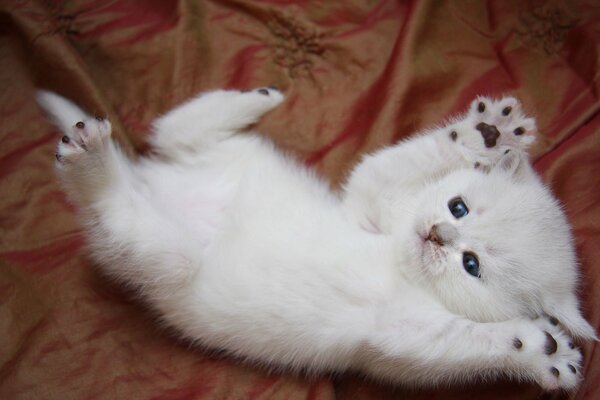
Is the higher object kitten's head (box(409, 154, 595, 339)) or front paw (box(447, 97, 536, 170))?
front paw (box(447, 97, 536, 170))

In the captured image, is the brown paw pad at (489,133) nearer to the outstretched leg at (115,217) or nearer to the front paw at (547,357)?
the front paw at (547,357)

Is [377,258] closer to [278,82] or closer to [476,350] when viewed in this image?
[476,350]

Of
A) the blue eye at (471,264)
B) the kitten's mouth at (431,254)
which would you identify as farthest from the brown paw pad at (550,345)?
the kitten's mouth at (431,254)

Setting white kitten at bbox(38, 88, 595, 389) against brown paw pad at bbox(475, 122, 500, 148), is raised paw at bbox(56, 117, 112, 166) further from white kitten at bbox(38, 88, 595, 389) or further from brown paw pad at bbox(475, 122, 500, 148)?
brown paw pad at bbox(475, 122, 500, 148)

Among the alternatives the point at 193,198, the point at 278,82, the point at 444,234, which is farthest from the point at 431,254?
the point at 278,82

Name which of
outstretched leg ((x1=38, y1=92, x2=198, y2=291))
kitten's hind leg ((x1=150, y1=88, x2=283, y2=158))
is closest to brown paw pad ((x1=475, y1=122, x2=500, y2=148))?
kitten's hind leg ((x1=150, y1=88, x2=283, y2=158))

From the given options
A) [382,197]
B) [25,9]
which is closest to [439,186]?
[382,197]

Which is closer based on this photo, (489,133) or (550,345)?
(550,345)
